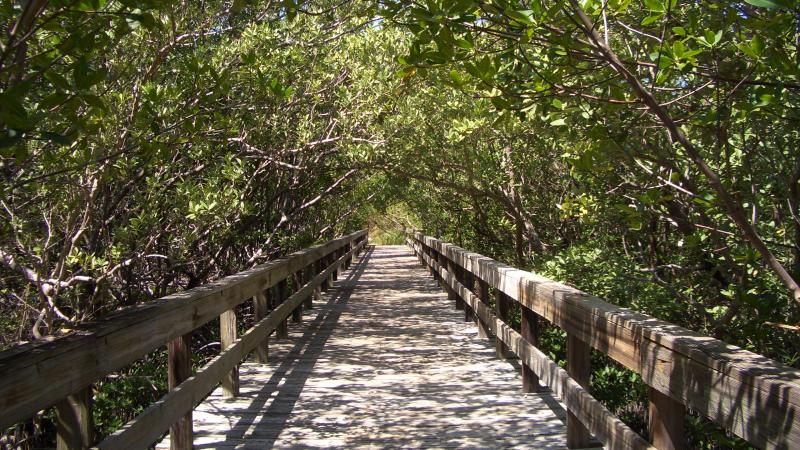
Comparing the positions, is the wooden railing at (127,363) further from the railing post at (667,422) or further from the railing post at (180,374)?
the railing post at (667,422)

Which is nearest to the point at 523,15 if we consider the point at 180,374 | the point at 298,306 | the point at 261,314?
the point at 180,374

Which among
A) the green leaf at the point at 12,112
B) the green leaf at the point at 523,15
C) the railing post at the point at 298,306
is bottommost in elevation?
the railing post at the point at 298,306

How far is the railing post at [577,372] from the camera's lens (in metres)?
3.94

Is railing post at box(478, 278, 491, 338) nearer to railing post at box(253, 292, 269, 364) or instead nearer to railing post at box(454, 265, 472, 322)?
railing post at box(454, 265, 472, 322)

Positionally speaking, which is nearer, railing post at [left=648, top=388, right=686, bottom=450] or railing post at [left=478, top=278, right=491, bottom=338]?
railing post at [left=648, top=388, right=686, bottom=450]

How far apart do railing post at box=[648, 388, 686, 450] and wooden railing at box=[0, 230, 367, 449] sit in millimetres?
2069

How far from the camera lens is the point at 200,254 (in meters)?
9.82

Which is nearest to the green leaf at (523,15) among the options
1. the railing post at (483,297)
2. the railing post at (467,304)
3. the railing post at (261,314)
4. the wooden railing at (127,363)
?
the wooden railing at (127,363)

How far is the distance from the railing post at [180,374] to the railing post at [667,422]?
2295 mm

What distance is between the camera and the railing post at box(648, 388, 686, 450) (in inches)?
108

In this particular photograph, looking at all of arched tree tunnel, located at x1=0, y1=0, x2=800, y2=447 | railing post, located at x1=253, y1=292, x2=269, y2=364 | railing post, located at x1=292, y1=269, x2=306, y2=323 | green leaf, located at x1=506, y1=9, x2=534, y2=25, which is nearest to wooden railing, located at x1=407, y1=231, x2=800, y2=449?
arched tree tunnel, located at x1=0, y1=0, x2=800, y2=447

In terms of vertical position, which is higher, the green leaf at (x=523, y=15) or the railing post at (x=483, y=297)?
the green leaf at (x=523, y=15)

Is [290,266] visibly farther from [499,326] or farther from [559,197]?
[559,197]

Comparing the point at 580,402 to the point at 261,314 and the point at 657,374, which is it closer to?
the point at 657,374
